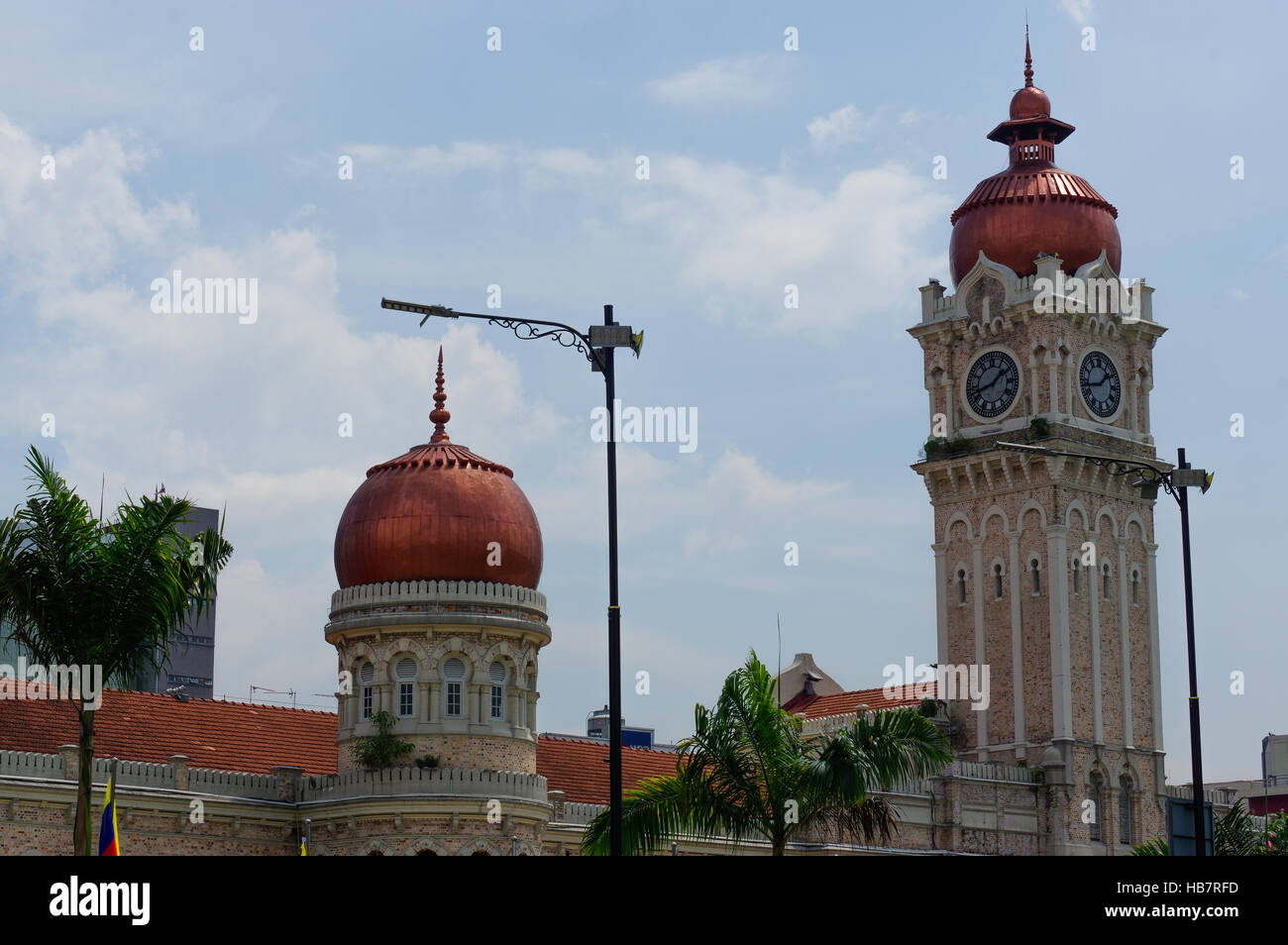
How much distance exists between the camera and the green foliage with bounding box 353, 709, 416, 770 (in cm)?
4947

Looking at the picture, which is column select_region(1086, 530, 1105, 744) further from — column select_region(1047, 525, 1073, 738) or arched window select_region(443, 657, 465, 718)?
arched window select_region(443, 657, 465, 718)

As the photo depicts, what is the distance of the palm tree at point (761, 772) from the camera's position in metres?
35.3

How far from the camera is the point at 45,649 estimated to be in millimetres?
35406

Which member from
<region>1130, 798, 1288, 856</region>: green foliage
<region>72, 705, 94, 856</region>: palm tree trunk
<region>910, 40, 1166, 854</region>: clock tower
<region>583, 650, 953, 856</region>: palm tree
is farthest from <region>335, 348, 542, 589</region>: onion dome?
<region>910, 40, 1166, 854</region>: clock tower

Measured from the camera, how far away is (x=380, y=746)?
49562mm

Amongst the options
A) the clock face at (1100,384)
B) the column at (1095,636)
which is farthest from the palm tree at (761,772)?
the clock face at (1100,384)

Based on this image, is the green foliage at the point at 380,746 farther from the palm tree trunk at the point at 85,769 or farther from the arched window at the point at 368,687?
the palm tree trunk at the point at 85,769

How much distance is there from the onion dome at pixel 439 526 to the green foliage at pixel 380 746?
3450mm

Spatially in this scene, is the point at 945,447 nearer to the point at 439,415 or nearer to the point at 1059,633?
the point at 1059,633

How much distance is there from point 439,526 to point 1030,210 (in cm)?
3322

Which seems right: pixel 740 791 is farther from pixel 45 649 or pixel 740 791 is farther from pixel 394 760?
pixel 394 760

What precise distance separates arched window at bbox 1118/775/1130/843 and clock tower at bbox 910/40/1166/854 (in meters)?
0.07
